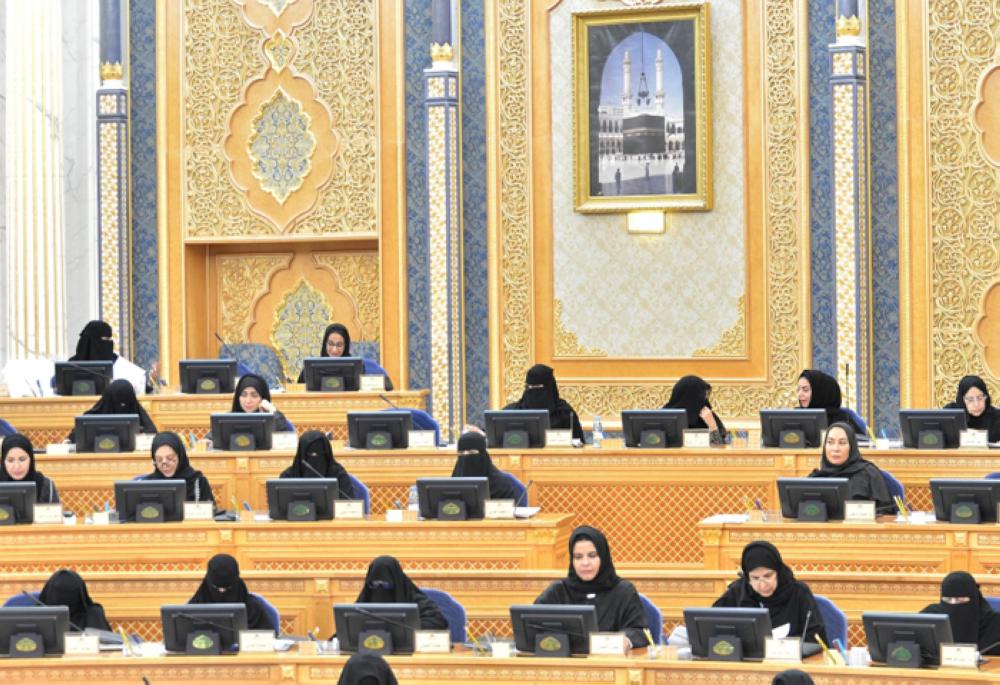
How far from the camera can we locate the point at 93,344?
36.9ft

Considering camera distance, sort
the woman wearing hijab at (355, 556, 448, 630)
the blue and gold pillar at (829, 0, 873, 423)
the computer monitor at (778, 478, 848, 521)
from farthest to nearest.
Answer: the blue and gold pillar at (829, 0, 873, 423) < the computer monitor at (778, 478, 848, 521) < the woman wearing hijab at (355, 556, 448, 630)

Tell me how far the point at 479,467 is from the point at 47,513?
6.77 feet

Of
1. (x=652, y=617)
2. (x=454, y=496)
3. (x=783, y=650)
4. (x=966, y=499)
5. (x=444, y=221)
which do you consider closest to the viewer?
(x=783, y=650)

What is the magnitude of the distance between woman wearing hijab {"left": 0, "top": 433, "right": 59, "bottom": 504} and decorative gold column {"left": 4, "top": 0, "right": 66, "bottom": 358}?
149 inches

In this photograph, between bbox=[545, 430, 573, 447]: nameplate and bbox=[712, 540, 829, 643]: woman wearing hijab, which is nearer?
bbox=[712, 540, 829, 643]: woman wearing hijab

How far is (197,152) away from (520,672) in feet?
24.1

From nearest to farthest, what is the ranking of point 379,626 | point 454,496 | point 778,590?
point 379,626 < point 778,590 < point 454,496

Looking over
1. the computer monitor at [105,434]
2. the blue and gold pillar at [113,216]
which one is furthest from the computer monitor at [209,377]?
the blue and gold pillar at [113,216]

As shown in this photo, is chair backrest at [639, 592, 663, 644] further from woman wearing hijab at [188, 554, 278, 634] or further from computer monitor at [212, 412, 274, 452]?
computer monitor at [212, 412, 274, 452]

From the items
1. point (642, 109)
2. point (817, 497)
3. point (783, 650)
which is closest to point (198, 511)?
point (817, 497)

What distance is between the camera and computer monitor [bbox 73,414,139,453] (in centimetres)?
926

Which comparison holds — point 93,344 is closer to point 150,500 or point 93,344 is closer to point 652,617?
point 150,500

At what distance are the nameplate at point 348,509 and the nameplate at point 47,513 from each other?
1317 millimetres

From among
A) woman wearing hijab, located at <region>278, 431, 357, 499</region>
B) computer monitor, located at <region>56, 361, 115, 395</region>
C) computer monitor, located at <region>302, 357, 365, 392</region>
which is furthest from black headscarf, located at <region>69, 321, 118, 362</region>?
woman wearing hijab, located at <region>278, 431, 357, 499</region>
